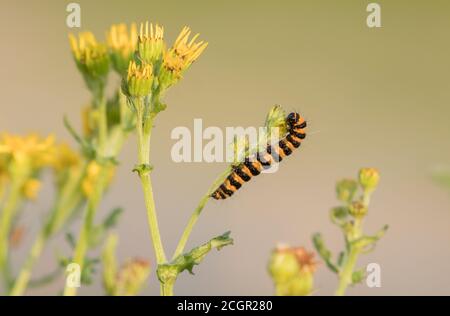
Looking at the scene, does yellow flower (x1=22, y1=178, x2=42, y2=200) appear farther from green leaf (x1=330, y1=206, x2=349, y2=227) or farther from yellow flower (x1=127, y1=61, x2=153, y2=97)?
green leaf (x1=330, y1=206, x2=349, y2=227)

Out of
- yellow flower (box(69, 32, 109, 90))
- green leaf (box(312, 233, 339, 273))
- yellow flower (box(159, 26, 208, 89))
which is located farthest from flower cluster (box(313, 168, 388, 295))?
yellow flower (box(69, 32, 109, 90))

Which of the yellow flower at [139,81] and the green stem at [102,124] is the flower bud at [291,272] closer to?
the yellow flower at [139,81]

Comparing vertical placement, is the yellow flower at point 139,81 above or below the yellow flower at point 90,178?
above

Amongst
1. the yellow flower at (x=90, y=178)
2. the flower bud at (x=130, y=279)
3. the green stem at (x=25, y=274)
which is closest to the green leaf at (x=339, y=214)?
the flower bud at (x=130, y=279)

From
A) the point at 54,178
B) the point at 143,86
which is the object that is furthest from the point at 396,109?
the point at 143,86

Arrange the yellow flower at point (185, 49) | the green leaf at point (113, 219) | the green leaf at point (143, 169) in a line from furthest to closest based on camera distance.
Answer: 1. the green leaf at point (113, 219)
2. the yellow flower at point (185, 49)
3. the green leaf at point (143, 169)
